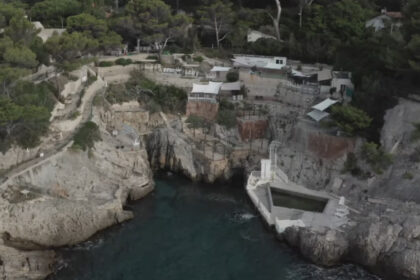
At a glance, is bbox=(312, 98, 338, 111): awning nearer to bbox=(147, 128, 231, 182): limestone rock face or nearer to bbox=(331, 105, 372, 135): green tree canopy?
bbox=(331, 105, 372, 135): green tree canopy

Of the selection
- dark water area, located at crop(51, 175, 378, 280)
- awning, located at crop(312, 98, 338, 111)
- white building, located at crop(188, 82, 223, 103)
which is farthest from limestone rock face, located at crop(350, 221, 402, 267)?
white building, located at crop(188, 82, 223, 103)

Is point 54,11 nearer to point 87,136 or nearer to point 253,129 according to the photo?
point 87,136

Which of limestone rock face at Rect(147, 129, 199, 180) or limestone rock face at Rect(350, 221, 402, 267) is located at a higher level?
limestone rock face at Rect(147, 129, 199, 180)

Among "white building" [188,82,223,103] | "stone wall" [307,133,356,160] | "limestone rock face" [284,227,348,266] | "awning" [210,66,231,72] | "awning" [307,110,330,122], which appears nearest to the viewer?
"limestone rock face" [284,227,348,266]

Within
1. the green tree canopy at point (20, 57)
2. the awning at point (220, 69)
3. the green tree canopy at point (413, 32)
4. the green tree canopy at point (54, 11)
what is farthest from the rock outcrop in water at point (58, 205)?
the green tree canopy at point (54, 11)

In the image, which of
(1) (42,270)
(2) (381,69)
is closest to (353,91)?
(2) (381,69)

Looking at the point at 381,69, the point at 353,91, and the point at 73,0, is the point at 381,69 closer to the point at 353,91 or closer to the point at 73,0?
the point at 353,91
